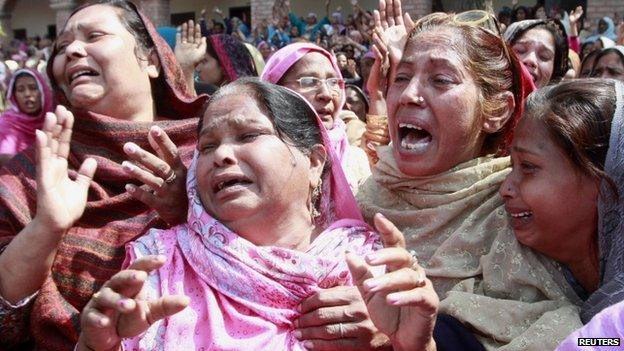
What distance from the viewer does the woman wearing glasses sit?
11.3ft

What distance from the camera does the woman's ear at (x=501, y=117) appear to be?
2.37 metres

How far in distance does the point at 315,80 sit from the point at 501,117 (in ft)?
4.21

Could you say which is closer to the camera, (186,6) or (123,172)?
(123,172)

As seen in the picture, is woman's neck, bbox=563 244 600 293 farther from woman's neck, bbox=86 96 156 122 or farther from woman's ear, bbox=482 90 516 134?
woman's neck, bbox=86 96 156 122

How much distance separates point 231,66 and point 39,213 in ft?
11.7

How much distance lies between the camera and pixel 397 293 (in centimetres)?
163

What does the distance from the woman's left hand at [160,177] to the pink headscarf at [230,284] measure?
0.17 meters

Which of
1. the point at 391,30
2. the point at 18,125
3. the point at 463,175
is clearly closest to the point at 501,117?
the point at 463,175

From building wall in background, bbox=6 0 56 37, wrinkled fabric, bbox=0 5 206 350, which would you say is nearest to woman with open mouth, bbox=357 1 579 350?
wrinkled fabric, bbox=0 5 206 350

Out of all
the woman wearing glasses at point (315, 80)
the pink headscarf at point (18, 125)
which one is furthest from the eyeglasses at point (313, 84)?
the pink headscarf at point (18, 125)

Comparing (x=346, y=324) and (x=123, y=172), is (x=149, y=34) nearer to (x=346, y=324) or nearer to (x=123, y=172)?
(x=123, y=172)

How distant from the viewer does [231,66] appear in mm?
5406

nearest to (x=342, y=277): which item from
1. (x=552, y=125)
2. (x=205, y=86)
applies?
(x=552, y=125)

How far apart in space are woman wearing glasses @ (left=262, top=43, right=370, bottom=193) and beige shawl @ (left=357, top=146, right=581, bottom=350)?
90 centimetres
